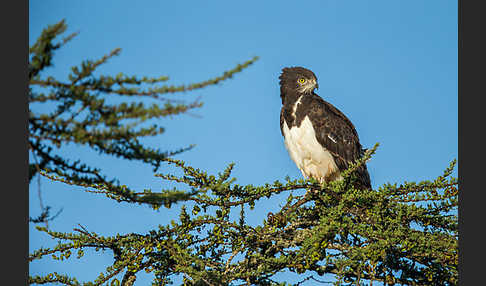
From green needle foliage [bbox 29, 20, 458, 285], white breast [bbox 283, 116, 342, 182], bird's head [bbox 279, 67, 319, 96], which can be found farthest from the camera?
bird's head [bbox 279, 67, 319, 96]

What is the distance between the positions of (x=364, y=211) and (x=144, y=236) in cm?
245

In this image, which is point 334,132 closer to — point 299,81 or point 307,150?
point 307,150

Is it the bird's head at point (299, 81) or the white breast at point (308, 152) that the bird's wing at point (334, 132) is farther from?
the bird's head at point (299, 81)

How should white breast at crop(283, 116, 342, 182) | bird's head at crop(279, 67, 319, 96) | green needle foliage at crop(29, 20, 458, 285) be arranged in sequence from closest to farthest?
green needle foliage at crop(29, 20, 458, 285) → white breast at crop(283, 116, 342, 182) → bird's head at crop(279, 67, 319, 96)

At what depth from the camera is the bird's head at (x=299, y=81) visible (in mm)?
8734

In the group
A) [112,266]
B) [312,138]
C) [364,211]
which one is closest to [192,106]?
[112,266]

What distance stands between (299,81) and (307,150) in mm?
1385

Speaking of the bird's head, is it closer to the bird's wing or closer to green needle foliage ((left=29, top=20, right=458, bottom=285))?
the bird's wing

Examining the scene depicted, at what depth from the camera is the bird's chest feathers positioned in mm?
8109

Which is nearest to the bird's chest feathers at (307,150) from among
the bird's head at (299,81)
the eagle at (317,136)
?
the eagle at (317,136)

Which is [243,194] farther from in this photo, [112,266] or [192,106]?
[192,106]

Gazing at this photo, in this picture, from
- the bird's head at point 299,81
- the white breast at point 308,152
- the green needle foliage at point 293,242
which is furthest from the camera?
the bird's head at point 299,81

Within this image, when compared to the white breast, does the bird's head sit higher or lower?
higher

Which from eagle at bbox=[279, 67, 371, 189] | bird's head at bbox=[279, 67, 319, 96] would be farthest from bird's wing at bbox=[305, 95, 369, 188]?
bird's head at bbox=[279, 67, 319, 96]
